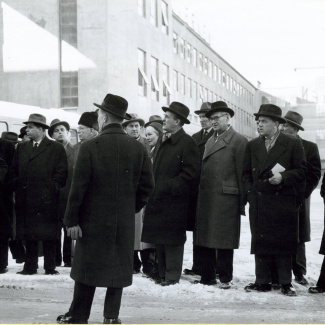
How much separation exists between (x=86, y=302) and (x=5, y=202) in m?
3.69

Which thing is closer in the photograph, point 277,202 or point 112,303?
point 112,303

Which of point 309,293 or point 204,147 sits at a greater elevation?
point 204,147

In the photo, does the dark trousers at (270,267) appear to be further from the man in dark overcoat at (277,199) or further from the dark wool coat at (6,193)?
the dark wool coat at (6,193)

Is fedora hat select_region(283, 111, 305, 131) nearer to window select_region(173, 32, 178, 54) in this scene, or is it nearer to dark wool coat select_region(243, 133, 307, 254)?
dark wool coat select_region(243, 133, 307, 254)

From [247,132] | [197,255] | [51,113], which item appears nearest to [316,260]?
[197,255]

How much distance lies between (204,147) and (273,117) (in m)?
1.42

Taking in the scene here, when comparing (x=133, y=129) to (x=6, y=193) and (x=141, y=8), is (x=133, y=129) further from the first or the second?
(x=141, y=8)

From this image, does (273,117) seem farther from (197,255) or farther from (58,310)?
(58,310)

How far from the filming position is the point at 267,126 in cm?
759

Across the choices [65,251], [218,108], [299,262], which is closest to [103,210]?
[218,108]

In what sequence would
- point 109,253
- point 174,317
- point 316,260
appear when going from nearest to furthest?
point 109,253 < point 174,317 < point 316,260

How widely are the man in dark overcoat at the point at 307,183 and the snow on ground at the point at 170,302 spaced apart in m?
0.28

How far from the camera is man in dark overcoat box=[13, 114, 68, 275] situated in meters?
8.59

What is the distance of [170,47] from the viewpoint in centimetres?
3688
